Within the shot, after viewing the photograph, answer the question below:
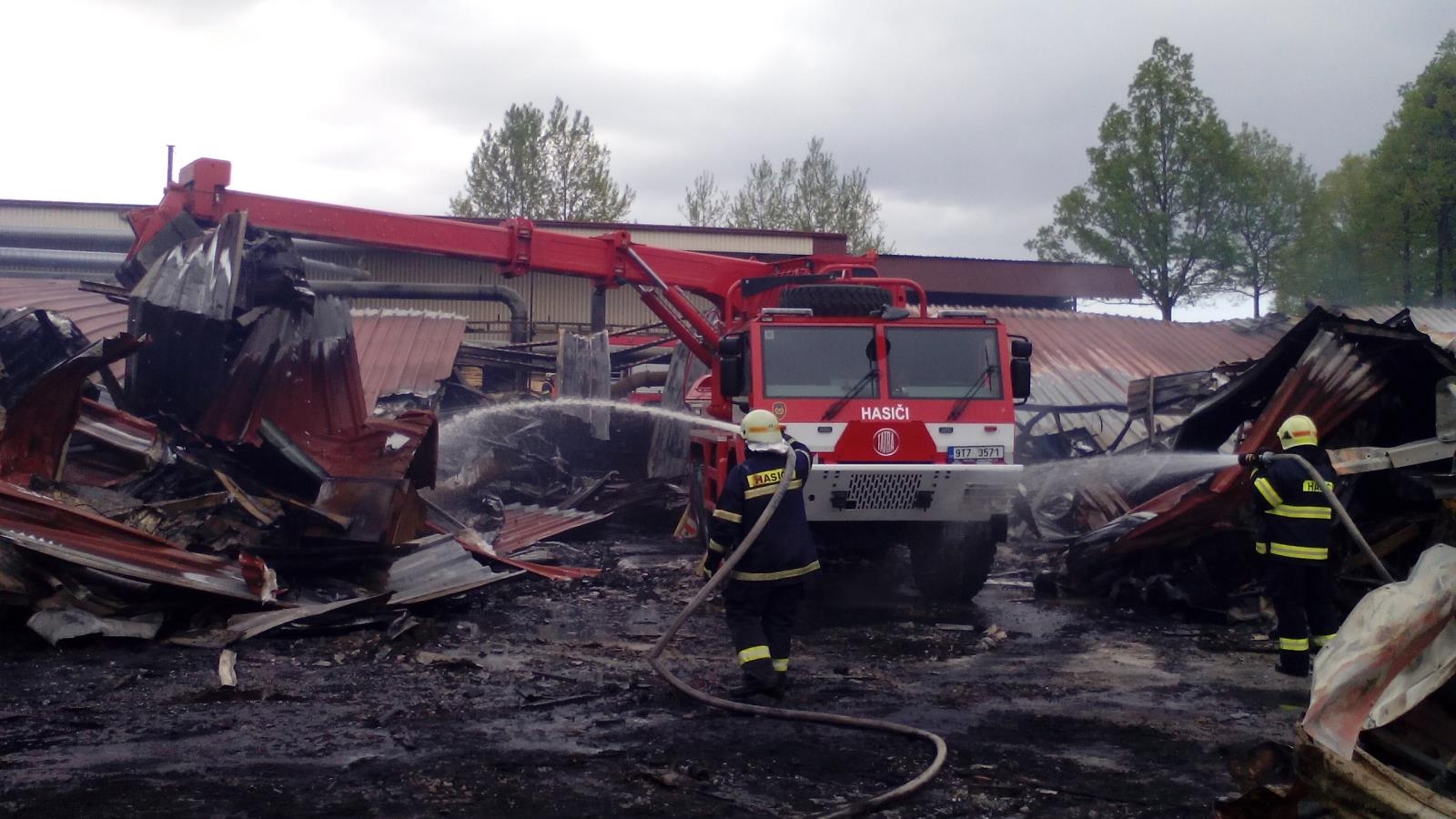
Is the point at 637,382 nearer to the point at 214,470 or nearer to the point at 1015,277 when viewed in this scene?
the point at 214,470

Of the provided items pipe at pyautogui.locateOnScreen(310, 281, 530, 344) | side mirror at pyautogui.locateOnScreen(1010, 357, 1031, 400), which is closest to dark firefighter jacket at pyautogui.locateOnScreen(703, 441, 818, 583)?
side mirror at pyautogui.locateOnScreen(1010, 357, 1031, 400)

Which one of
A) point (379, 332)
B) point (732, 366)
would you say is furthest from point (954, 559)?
point (379, 332)

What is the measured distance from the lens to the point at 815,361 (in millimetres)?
9180

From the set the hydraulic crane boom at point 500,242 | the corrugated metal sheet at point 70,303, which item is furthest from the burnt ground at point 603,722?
the corrugated metal sheet at point 70,303

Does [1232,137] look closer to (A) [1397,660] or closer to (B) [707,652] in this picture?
(B) [707,652]

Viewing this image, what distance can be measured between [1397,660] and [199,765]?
4.60m

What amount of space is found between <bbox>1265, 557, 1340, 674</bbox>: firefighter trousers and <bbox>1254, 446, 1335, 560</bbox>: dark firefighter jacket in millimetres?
80

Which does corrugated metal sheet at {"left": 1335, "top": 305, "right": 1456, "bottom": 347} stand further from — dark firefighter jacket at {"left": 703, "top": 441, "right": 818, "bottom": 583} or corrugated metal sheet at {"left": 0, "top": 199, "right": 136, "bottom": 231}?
corrugated metal sheet at {"left": 0, "top": 199, "right": 136, "bottom": 231}

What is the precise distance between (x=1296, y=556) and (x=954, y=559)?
3010mm

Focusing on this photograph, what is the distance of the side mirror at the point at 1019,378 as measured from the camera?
9.32 meters

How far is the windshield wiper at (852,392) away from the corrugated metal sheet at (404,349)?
28.7 feet

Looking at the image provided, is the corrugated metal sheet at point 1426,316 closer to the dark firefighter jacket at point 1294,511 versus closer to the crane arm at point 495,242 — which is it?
the crane arm at point 495,242

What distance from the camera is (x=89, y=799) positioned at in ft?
14.6

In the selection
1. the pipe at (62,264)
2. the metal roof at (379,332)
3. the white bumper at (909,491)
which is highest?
the pipe at (62,264)
